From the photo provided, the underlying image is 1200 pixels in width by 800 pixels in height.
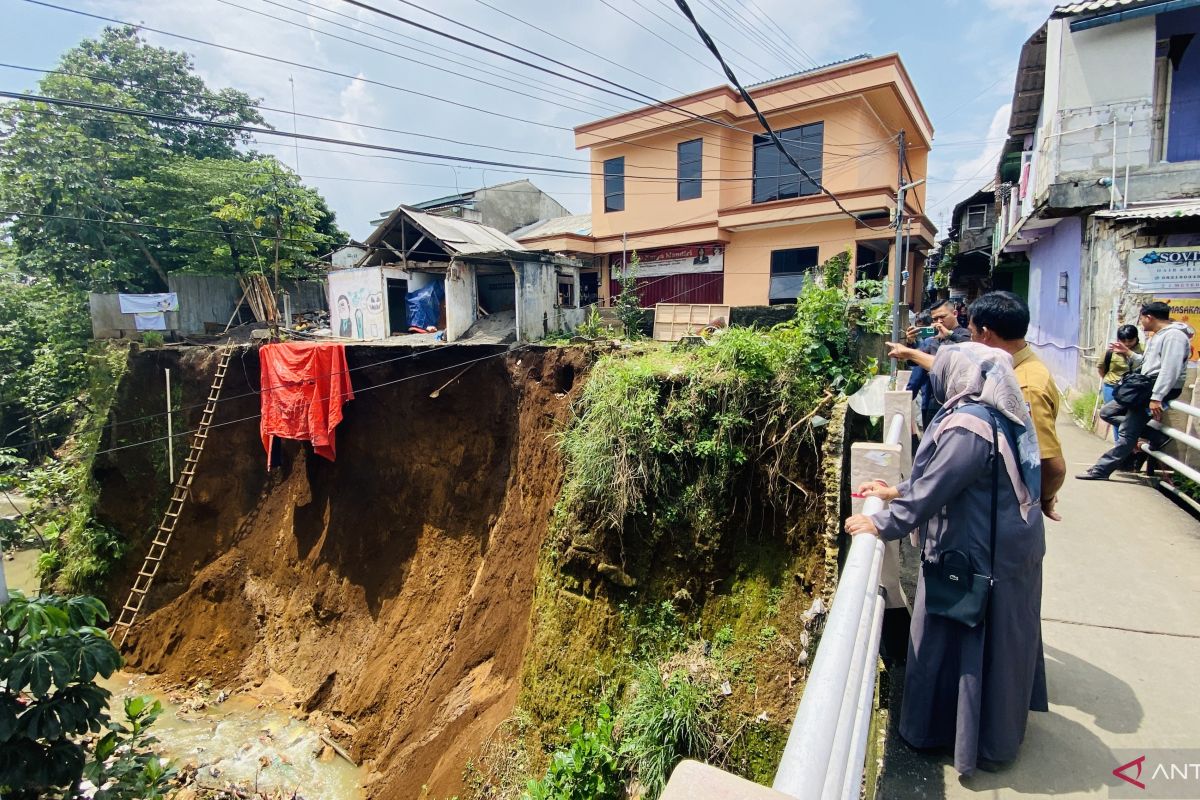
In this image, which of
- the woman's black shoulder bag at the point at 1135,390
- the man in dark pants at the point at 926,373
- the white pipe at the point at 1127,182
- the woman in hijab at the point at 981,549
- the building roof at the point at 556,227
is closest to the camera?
the woman in hijab at the point at 981,549

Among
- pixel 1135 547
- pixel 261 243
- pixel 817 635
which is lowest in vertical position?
pixel 817 635

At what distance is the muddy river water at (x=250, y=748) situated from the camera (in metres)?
8.65

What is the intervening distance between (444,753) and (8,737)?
200 inches

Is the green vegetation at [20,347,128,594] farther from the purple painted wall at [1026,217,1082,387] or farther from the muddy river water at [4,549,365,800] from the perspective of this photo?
the purple painted wall at [1026,217,1082,387]

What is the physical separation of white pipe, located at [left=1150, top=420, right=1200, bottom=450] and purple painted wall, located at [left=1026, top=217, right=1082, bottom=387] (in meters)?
4.95

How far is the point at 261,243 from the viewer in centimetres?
1845

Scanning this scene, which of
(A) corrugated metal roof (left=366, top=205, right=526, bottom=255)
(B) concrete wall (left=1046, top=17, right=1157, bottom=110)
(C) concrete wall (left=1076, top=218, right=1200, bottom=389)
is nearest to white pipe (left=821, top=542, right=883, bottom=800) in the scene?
(C) concrete wall (left=1076, top=218, right=1200, bottom=389)

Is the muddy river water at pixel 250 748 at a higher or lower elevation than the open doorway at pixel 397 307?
lower

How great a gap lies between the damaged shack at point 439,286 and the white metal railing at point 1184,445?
10452 mm

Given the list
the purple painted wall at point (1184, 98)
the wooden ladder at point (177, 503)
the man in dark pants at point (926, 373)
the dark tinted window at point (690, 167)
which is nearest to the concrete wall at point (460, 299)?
the wooden ladder at point (177, 503)

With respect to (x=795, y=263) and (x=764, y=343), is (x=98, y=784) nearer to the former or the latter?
(x=764, y=343)

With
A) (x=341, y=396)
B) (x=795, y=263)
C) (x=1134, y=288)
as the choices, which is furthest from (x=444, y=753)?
(x=795, y=263)

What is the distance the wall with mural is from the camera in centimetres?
1512

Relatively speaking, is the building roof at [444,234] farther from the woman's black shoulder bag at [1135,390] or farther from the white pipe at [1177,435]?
the white pipe at [1177,435]
